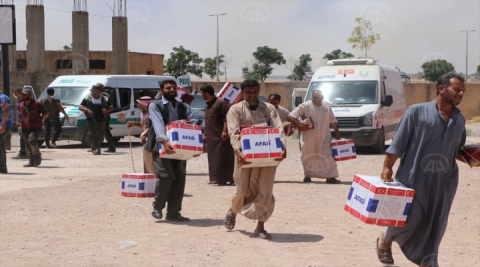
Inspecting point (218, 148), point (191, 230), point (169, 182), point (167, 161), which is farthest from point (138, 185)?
point (218, 148)

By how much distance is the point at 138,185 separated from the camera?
435 inches

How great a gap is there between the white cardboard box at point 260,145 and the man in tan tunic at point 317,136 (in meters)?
5.28

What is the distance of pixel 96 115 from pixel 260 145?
12.2 m

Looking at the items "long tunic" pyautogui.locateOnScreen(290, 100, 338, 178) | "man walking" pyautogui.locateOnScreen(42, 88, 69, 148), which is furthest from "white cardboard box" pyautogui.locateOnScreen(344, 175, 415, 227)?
"man walking" pyautogui.locateOnScreen(42, 88, 69, 148)

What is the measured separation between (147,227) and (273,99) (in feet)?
19.3

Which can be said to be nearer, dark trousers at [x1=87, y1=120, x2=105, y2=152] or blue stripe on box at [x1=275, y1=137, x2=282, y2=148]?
blue stripe on box at [x1=275, y1=137, x2=282, y2=148]

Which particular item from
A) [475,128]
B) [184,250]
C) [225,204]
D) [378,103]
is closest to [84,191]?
[225,204]

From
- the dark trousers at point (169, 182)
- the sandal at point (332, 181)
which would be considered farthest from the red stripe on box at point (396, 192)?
the sandal at point (332, 181)

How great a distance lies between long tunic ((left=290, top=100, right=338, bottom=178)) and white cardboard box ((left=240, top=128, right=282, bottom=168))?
5447 mm

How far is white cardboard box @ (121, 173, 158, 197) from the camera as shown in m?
10.9

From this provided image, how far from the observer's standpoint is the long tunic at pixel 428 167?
621 cm

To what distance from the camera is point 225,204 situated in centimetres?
1105

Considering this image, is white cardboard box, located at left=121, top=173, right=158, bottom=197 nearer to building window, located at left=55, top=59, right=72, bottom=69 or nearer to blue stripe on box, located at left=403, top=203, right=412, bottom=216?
blue stripe on box, located at left=403, top=203, right=412, bottom=216

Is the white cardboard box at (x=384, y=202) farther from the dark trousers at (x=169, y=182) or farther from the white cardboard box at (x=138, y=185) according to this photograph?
the white cardboard box at (x=138, y=185)
